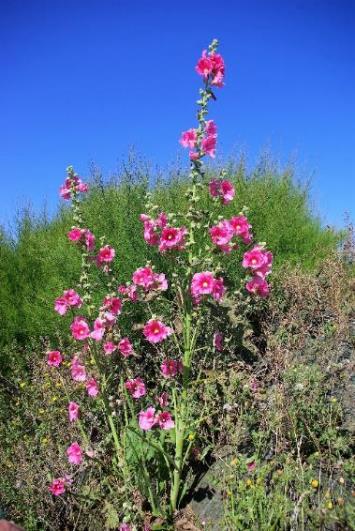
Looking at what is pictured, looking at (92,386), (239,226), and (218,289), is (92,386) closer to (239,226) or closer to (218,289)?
(218,289)

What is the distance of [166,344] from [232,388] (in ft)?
1.68

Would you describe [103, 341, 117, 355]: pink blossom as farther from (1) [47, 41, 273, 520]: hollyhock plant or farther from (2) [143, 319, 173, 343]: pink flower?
(2) [143, 319, 173, 343]: pink flower

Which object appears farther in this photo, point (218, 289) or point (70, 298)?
point (70, 298)

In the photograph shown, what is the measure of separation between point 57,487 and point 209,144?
2039 mm

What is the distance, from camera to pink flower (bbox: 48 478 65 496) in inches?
114

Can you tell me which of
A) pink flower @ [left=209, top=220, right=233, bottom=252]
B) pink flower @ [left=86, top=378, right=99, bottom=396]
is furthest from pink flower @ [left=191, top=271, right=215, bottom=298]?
pink flower @ [left=86, top=378, right=99, bottom=396]

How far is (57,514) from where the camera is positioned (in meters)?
2.98

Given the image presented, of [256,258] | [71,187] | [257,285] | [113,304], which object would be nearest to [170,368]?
[113,304]

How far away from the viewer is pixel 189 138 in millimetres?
2822

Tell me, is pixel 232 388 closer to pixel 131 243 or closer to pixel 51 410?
pixel 51 410

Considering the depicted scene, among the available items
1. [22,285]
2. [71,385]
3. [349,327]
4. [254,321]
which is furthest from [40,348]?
[349,327]

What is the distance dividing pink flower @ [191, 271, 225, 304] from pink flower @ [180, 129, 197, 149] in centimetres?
70

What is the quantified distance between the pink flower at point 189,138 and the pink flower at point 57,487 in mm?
1959

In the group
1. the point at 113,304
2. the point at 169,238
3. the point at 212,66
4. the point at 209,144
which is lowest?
the point at 113,304
